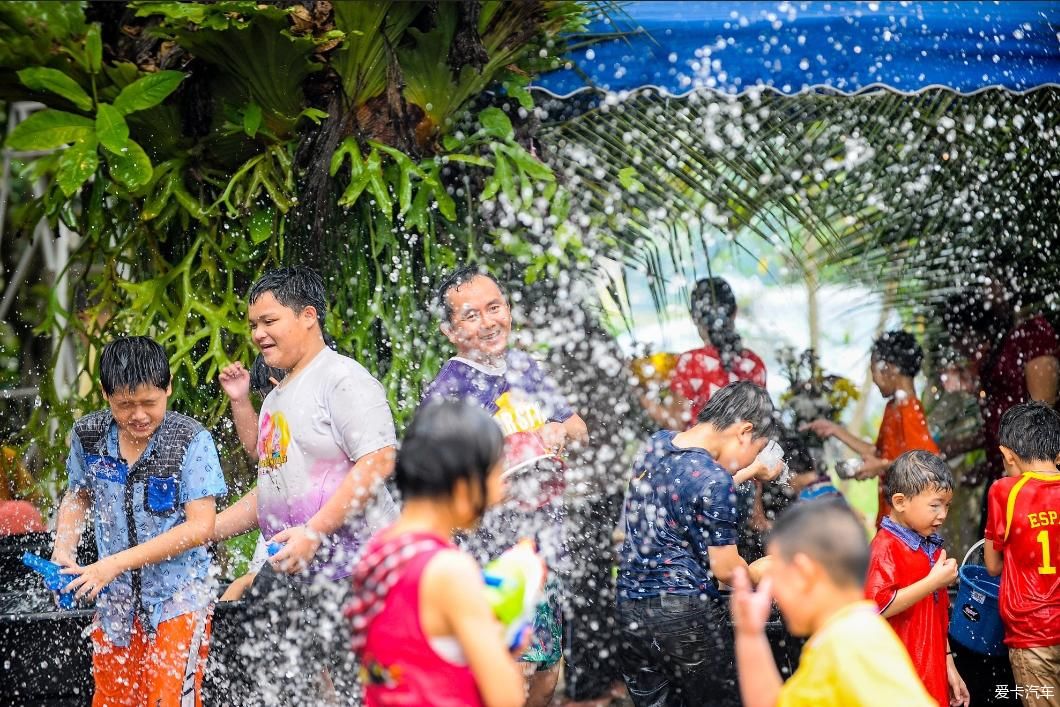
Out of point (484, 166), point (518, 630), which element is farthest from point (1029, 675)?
point (484, 166)

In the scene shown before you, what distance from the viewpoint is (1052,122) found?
19.9ft

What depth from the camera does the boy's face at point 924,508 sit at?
400 cm

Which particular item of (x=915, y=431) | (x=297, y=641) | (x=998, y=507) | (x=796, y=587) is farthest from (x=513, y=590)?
(x=915, y=431)

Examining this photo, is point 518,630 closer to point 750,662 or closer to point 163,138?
point 750,662

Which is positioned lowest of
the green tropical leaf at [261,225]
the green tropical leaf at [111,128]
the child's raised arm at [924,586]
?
the child's raised arm at [924,586]

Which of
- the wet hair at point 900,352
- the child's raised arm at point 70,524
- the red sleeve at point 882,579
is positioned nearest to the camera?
the child's raised arm at point 70,524

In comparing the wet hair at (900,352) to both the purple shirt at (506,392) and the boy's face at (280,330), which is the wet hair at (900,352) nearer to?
the purple shirt at (506,392)

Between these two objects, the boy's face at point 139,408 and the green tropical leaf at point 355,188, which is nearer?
the boy's face at point 139,408

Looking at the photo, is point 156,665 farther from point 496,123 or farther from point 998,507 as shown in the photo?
point 998,507

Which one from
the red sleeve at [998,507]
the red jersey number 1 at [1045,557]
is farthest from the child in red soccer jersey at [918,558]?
the red jersey number 1 at [1045,557]

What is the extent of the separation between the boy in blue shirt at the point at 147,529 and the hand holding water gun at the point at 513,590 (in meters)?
1.66

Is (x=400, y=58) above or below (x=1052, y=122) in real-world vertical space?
above

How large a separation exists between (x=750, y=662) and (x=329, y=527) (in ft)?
5.12

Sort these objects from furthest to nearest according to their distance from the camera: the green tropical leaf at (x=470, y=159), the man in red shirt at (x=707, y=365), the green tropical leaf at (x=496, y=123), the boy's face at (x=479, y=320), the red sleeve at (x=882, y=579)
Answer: the man in red shirt at (x=707, y=365) → the green tropical leaf at (x=496, y=123) → the green tropical leaf at (x=470, y=159) → the boy's face at (x=479, y=320) → the red sleeve at (x=882, y=579)
